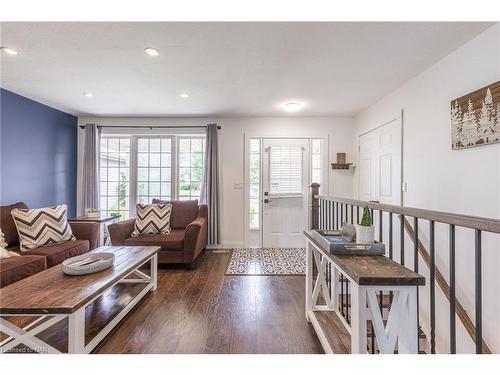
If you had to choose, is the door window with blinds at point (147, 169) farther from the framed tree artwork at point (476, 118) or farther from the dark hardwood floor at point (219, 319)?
the framed tree artwork at point (476, 118)

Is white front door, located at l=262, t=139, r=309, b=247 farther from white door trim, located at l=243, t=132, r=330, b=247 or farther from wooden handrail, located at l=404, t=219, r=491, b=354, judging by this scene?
wooden handrail, located at l=404, t=219, r=491, b=354

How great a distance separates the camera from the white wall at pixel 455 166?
183 centimetres

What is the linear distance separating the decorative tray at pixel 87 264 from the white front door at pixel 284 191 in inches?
109

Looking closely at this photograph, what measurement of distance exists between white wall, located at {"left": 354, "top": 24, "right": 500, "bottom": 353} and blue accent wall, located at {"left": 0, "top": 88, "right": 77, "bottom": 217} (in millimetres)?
4872

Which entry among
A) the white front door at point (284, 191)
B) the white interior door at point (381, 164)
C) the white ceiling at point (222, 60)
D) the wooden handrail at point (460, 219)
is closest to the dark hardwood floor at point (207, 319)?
the wooden handrail at point (460, 219)

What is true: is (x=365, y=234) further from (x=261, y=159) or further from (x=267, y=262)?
(x=261, y=159)

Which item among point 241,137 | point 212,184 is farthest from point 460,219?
point 241,137

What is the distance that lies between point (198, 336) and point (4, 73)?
11.0 ft

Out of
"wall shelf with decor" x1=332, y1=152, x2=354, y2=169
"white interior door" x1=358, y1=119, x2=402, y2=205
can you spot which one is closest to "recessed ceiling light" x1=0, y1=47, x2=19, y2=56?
"white interior door" x1=358, y1=119, x2=402, y2=205

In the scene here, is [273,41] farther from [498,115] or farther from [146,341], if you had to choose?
[146,341]

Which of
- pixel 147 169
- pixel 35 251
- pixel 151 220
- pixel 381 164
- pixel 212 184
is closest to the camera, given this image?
pixel 35 251

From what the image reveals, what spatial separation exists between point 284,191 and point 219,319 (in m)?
2.69

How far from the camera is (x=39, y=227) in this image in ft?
9.22

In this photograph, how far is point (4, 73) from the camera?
267 cm
